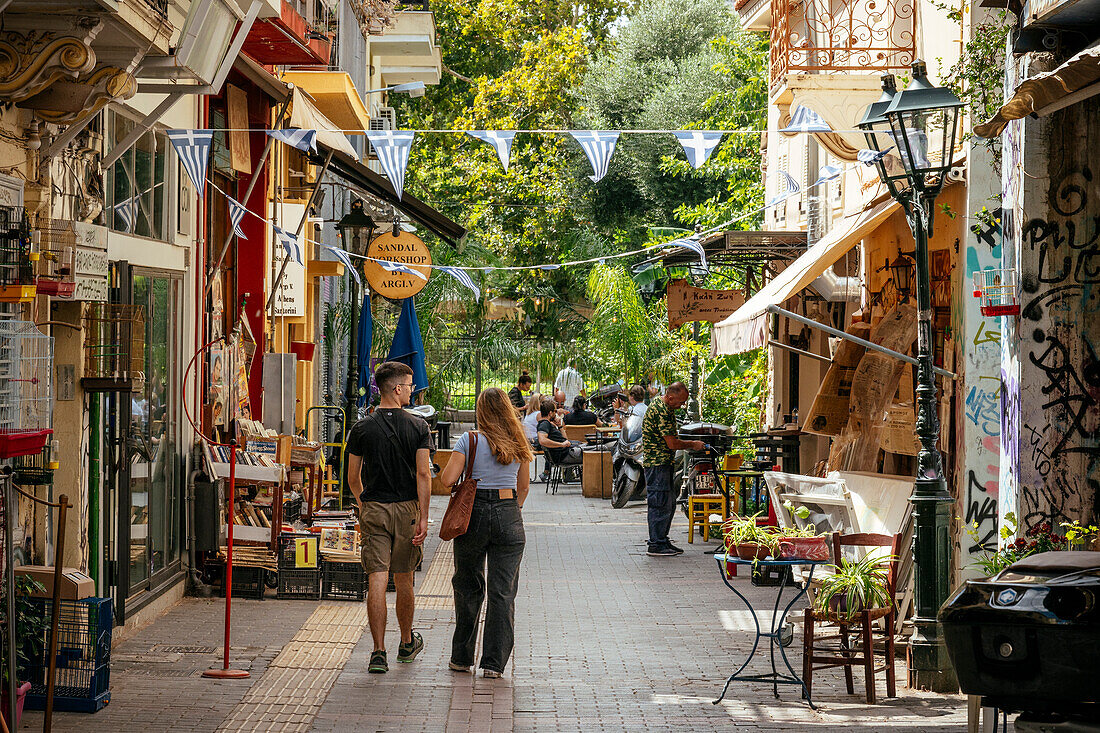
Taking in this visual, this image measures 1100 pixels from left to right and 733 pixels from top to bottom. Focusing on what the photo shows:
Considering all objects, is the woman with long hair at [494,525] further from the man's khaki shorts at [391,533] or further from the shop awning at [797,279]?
the shop awning at [797,279]

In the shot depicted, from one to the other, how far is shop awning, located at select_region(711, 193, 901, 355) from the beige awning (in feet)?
14.6

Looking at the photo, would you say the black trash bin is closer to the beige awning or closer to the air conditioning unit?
the beige awning

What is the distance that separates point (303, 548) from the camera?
11.7m

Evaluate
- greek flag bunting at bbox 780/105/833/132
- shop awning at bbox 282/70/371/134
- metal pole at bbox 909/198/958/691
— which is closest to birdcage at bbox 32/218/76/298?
metal pole at bbox 909/198/958/691

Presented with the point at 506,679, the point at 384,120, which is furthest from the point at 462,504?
the point at 384,120

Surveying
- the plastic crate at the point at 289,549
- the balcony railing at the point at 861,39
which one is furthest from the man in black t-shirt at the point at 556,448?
the plastic crate at the point at 289,549

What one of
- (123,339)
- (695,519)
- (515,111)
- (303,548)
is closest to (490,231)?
(515,111)

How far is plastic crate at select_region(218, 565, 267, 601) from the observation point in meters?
11.7

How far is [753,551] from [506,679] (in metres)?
1.91

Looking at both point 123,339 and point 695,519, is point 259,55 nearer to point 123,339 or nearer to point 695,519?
point 123,339

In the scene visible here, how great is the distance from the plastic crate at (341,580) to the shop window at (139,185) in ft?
11.0

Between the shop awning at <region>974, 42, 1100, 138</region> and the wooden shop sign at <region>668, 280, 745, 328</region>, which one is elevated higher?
the shop awning at <region>974, 42, 1100, 138</region>

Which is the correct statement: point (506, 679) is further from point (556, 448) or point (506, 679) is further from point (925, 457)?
point (556, 448)

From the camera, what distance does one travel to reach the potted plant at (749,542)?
8.26 meters
